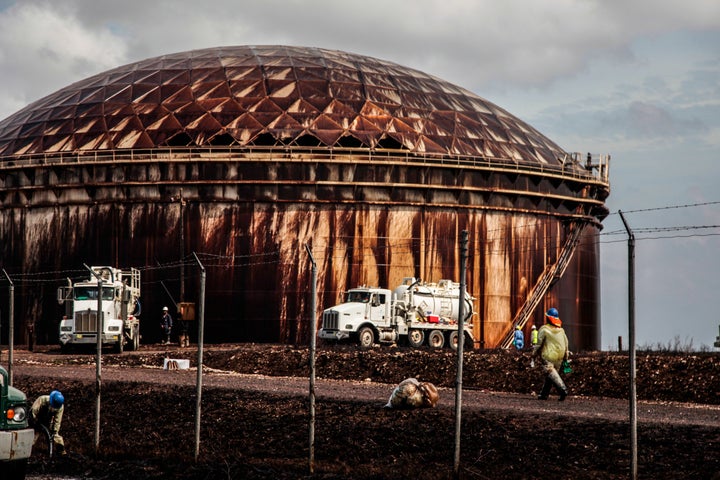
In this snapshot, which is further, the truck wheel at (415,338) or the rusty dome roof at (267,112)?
the rusty dome roof at (267,112)

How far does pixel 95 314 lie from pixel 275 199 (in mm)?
10080

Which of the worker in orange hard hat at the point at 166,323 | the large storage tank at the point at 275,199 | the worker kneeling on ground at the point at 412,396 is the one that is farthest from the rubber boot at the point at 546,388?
the worker in orange hard hat at the point at 166,323

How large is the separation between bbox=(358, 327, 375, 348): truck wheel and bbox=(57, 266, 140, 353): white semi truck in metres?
9.59

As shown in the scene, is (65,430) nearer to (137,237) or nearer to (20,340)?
(137,237)

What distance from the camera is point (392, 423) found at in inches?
904

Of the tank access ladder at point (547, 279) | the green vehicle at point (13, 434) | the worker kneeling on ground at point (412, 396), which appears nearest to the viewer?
the green vehicle at point (13, 434)

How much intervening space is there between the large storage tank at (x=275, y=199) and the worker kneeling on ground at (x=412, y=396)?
26676mm

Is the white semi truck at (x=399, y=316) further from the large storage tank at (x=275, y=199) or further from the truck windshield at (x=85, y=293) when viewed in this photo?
the truck windshield at (x=85, y=293)

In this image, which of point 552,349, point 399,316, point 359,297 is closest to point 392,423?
point 552,349

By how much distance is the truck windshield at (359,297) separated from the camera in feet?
153

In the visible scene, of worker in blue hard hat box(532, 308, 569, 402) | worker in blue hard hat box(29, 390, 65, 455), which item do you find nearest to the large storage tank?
worker in blue hard hat box(532, 308, 569, 402)

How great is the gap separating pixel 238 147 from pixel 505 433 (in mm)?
33386

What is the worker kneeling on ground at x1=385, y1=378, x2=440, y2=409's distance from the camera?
2458cm

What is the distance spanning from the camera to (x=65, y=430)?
1006 inches
